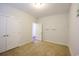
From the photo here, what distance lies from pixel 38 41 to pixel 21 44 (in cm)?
46

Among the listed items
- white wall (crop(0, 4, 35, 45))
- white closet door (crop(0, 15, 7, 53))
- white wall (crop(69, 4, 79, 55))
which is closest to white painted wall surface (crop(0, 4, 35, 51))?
white wall (crop(0, 4, 35, 45))

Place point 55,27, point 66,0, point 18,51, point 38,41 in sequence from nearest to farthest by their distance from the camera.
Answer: point 66,0 → point 18,51 → point 55,27 → point 38,41

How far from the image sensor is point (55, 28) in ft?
6.40

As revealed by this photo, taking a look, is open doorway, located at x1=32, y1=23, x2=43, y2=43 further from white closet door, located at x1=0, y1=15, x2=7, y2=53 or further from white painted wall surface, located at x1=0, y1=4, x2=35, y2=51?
white closet door, located at x1=0, y1=15, x2=7, y2=53

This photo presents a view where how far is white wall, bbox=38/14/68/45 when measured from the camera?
1.90 m

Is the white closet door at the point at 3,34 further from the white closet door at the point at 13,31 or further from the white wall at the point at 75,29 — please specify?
the white wall at the point at 75,29

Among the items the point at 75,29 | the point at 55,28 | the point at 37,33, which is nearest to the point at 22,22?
the point at 37,33

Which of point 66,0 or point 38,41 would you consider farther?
point 38,41

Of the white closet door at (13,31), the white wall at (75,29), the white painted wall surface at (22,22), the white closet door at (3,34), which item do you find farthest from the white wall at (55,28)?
the white closet door at (3,34)

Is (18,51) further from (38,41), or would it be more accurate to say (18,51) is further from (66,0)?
(66,0)

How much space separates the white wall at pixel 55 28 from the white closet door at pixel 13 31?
63cm

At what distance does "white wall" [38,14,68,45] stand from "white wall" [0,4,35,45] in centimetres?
33

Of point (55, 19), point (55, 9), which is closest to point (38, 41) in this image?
point (55, 19)

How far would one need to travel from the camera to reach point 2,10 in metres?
1.69
